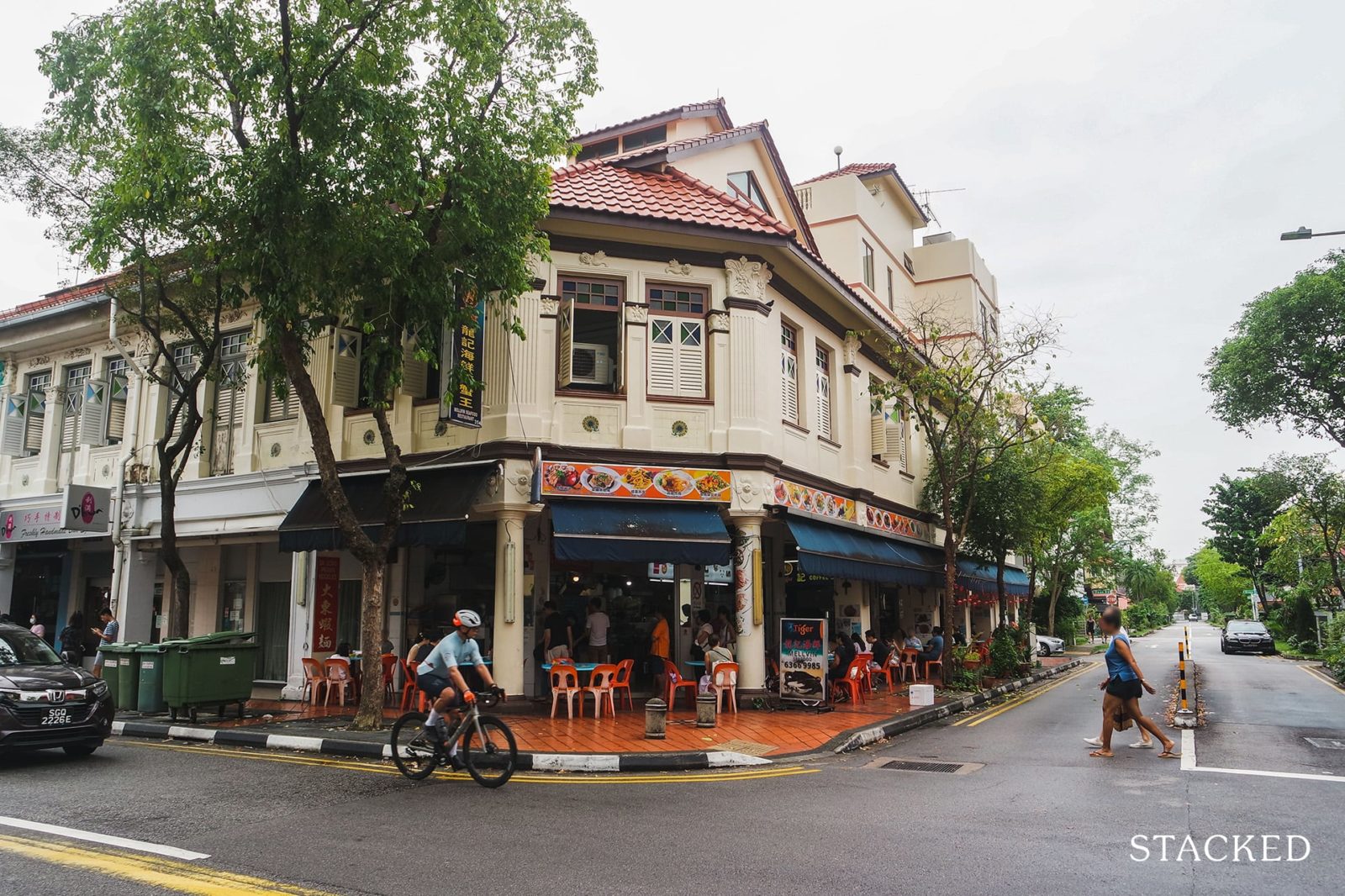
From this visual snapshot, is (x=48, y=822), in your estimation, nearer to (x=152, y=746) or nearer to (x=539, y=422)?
(x=152, y=746)

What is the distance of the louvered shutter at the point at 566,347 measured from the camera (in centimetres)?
1466

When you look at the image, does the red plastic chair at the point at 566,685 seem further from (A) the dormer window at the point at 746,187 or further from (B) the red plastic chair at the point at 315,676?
(A) the dormer window at the point at 746,187

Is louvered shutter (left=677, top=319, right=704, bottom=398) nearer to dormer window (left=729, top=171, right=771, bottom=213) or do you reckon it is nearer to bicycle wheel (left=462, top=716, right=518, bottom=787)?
dormer window (left=729, top=171, right=771, bottom=213)

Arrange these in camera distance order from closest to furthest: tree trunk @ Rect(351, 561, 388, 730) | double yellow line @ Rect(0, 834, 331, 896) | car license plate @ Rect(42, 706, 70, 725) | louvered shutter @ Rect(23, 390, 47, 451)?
double yellow line @ Rect(0, 834, 331, 896)
car license plate @ Rect(42, 706, 70, 725)
tree trunk @ Rect(351, 561, 388, 730)
louvered shutter @ Rect(23, 390, 47, 451)

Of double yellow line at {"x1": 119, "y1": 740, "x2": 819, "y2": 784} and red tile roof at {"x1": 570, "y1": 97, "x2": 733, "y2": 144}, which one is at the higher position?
red tile roof at {"x1": 570, "y1": 97, "x2": 733, "y2": 144}

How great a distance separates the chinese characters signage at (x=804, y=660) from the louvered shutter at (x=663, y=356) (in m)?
4.57

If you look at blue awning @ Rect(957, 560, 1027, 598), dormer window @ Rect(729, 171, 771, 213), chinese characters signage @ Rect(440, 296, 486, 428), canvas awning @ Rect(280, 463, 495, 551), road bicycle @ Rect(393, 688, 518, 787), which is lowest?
road bicycle @ Rect(393, 688, 518, 787)

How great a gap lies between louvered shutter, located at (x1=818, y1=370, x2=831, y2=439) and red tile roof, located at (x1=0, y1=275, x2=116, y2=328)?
15.4m

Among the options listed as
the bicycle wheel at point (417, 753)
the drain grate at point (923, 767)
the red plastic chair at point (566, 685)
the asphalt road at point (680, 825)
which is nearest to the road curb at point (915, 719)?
the asphalt road at point (680, 825)

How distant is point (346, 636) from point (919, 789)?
1224 centimetres

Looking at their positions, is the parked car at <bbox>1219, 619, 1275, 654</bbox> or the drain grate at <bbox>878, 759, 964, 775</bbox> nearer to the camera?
the drain grate at <bbox>878, 759, 964, 775</bbox>

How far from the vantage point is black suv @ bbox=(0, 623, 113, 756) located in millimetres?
9438

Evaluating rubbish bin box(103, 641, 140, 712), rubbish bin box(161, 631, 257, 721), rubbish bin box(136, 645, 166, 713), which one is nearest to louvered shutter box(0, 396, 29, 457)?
rubbish bin box(103, 641, 140, 712)

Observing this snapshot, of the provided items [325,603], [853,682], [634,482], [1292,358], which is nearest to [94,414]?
[325,603]
